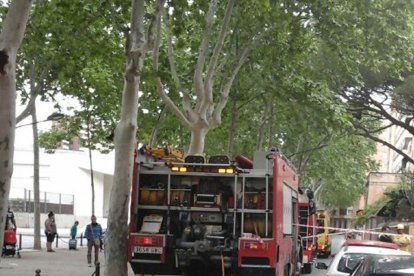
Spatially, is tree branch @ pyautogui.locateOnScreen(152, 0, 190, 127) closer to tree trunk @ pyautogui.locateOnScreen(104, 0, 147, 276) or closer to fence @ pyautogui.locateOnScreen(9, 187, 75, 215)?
tree trunk @ pyautogui.locateOnScreen(104, 0, 147, 276)

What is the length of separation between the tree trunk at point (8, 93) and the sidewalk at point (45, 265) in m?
9.60

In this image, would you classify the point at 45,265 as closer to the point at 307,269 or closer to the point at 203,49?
the point at 203,49

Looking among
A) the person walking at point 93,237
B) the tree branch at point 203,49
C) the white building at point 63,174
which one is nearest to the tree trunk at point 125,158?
the tree branch at point 203,49

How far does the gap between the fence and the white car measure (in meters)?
34.5

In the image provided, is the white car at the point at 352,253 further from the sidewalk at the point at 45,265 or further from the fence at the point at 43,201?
the fence at the point at 43,201

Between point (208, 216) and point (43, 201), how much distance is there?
3858cm

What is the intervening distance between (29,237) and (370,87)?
1959 centimetres

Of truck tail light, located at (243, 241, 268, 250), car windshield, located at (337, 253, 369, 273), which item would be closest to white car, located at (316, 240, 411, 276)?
car windshield, located at (337, 253, 369, 273)

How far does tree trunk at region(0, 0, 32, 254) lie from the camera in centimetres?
764

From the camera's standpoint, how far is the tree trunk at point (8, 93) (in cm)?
764

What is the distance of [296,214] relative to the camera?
17141 millimetres

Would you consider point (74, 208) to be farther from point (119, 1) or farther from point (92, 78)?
point (119, 1)

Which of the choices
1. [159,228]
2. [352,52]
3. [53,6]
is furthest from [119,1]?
[352,52]

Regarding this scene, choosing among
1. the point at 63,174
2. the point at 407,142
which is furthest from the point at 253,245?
the point at 407,142
